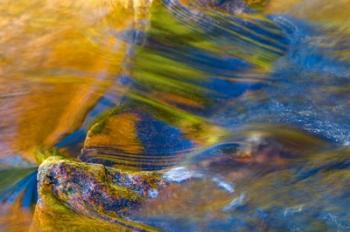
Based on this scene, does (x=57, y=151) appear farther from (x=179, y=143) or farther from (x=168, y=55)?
(x=168, y=55)

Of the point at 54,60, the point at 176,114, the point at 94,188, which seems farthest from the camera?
the point at 54,60

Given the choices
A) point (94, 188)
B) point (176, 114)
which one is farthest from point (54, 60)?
point (94, 188)

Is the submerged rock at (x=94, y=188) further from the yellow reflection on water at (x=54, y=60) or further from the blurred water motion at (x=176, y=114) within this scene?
the yellow reflection on water at (x=54, y=60)

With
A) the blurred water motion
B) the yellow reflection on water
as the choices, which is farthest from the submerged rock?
the yellow reflection on water

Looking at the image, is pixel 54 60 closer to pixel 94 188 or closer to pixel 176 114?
pixel 176 114

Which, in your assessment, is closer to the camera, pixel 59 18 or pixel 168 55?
pixel 168 55

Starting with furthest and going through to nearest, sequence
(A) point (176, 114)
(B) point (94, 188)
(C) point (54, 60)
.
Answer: (C) point (54, 60) → (A) point (176, 114) → (B) point (94, 188)

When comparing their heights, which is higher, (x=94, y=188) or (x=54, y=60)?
(x=54, y=60)

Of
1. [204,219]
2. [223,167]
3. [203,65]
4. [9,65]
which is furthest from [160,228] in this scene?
[9,65]
